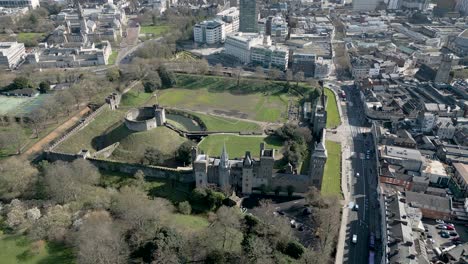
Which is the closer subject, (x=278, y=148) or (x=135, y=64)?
(x=278, y=148)

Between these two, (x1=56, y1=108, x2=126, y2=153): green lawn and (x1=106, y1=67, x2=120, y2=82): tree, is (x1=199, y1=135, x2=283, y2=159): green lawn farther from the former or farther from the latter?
(x1=106, y1=67, x2=120, y2=82): tree

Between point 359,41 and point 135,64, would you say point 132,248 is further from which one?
point 359,41

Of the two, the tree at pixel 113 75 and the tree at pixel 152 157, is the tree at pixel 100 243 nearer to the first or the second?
the tree at pixel 152 157

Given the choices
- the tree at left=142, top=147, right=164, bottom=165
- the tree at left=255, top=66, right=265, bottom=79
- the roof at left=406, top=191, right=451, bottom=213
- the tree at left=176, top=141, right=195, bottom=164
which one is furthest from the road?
the tree at left=142, top=147, right=164, bottom=165

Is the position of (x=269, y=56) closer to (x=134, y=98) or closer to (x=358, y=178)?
(x=134, y=98)

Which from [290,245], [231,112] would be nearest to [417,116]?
[231,112]

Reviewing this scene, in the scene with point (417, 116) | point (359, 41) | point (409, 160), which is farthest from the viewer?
point (359, 41)
